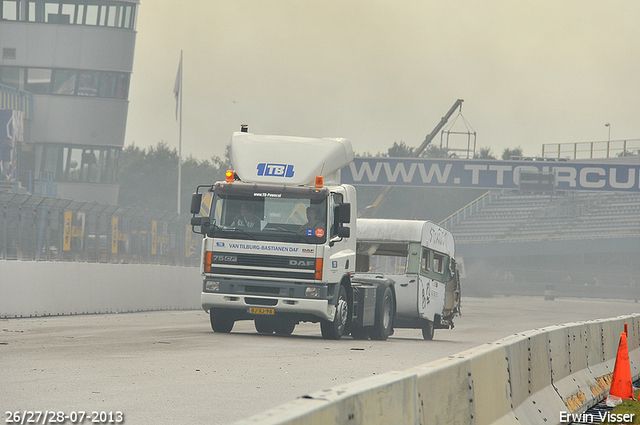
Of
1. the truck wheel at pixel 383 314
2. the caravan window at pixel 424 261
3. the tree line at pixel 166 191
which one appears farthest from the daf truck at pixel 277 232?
the tree line at pixel 166 191

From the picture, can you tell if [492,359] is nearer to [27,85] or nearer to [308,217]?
[308,217]

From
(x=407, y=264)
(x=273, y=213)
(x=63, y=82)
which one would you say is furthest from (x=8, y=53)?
(x=273, y=213)

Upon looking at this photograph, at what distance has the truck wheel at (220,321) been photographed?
56.5 ft

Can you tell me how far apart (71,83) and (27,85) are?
2803 mm

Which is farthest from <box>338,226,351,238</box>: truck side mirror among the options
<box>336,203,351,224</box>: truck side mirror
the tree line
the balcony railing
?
the tree line

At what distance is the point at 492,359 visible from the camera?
7.09 metres

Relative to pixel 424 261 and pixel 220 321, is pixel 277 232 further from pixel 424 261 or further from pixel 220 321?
pixel 424 261

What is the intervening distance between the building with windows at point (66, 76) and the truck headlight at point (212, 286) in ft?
145

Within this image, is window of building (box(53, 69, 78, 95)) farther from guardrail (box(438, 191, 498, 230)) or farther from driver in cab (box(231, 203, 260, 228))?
driver in cab (box(231, 203, 260, 228))

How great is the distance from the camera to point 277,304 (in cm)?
1600

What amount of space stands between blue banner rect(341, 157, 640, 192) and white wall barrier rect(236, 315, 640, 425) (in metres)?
47.9

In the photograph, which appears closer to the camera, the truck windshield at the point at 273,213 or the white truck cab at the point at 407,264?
the truck windshield at the point at 273,213

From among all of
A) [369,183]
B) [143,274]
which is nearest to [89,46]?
[369,183]

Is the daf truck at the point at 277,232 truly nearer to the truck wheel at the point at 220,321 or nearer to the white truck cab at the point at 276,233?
the white truck cab at the point at 276,233
